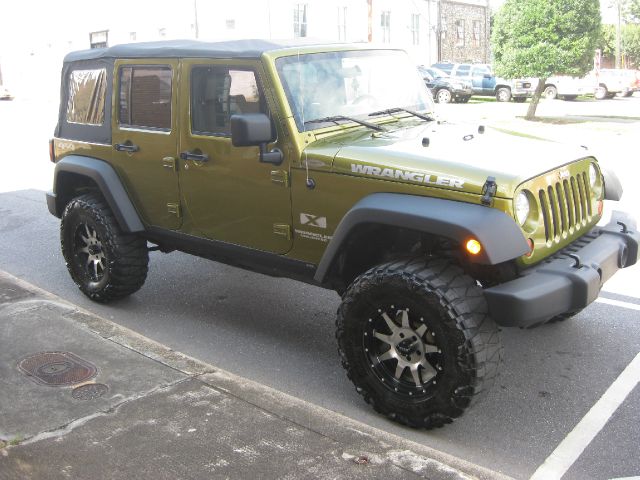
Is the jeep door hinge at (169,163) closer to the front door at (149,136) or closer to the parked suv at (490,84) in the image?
the front door at (149,136)

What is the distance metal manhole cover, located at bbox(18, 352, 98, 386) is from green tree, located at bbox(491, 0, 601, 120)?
59.6 feet

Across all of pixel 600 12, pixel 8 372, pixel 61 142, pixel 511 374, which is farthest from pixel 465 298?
pixel 600 12

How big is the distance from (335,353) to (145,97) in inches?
89.9

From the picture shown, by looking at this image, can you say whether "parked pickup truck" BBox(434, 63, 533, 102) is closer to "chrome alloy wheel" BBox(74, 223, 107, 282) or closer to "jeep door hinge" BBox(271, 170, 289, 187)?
"chrome alloy wheel" BBox(74, 223, 107, 282)

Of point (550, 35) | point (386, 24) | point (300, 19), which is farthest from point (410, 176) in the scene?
point (386, 24)

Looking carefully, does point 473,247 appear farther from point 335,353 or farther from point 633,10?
point 633,10

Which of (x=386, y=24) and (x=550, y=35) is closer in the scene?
Result: (x=550, y=35)

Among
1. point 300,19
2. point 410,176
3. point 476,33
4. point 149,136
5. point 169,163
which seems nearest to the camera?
point 410,176

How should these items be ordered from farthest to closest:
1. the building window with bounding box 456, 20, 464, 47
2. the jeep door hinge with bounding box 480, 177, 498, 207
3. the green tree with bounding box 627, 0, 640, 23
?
the green tree with bounding box 627, 0, 640, 23, the building window with bounding box 456, 20, 464, 47, the jeep door hinge with bounding box 480, 177, 498, 207

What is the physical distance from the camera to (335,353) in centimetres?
500

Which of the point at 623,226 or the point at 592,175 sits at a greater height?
the point at 592,175

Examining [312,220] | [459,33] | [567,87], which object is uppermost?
[459,33]

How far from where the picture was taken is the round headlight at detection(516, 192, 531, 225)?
369cm

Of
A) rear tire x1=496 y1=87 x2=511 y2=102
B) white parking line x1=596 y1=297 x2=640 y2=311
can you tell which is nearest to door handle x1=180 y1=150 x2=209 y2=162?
white parking line x1=596 y1=297 x2=640 y2=311
